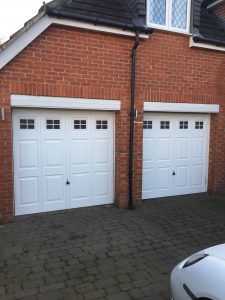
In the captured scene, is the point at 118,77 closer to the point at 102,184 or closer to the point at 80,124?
the point at 80,124

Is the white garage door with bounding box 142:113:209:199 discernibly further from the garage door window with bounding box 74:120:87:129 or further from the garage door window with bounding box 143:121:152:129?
the garage door window with bounding box 74:120:87:129

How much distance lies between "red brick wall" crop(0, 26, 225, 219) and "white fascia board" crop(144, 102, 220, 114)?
0.12 metres

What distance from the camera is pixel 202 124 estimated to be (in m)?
7.73

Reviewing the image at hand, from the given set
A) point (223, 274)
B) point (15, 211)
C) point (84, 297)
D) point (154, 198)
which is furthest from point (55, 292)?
point (154, 198)

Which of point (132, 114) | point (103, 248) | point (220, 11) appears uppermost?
point (220, 11)

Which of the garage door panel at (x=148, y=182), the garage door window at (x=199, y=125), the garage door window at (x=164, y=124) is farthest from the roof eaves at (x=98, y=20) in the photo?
the garage door panel at (x=148, y=182)

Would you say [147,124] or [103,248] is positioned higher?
[147,124]

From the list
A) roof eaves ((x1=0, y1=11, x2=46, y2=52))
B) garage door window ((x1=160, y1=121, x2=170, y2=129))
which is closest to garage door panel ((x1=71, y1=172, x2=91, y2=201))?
garage door window ((x1=160, y1=121, x2=170, y2=129))

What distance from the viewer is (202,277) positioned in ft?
8.11

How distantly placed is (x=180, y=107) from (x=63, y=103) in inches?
115

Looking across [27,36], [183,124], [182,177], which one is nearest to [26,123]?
[27,36]

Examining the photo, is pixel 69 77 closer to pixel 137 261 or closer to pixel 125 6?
pixel 125 6

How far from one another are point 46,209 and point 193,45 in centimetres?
511

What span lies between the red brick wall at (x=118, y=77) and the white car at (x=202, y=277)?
12.3 ft
